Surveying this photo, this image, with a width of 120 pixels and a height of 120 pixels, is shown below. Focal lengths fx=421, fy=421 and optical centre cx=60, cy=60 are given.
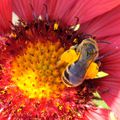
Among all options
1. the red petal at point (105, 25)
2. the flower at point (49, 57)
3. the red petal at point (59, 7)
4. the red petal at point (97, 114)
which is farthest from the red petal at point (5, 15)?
the red petal at point (97, 114)

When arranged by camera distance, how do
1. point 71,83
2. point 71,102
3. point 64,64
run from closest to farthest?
point 71,83 → point 64,64 → point 71,102

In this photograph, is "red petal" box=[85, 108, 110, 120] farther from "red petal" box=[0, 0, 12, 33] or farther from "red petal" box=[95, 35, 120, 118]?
"red petal" box=[0, 0, 12, 33]

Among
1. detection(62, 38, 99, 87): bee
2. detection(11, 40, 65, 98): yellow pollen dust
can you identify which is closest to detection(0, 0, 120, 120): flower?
detection(11, 40, 65, 98): yellow pollen dust

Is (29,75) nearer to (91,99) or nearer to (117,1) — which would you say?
(91,99)

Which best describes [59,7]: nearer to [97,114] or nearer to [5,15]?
[5,15]

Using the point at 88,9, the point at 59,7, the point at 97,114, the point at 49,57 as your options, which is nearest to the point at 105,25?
the point at 88,9

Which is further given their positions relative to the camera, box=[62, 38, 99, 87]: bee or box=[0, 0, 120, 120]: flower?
box=[0, 0, 120, 120]: flower

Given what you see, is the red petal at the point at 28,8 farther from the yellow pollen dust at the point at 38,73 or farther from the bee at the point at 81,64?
the bee at the point at 81,64

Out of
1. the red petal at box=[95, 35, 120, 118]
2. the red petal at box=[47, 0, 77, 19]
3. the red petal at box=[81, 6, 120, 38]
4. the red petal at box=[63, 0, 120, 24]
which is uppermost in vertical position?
the red petal at box=[47, 0, 77, 19]

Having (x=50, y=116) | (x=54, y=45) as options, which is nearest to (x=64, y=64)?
(x=54, y=45)
